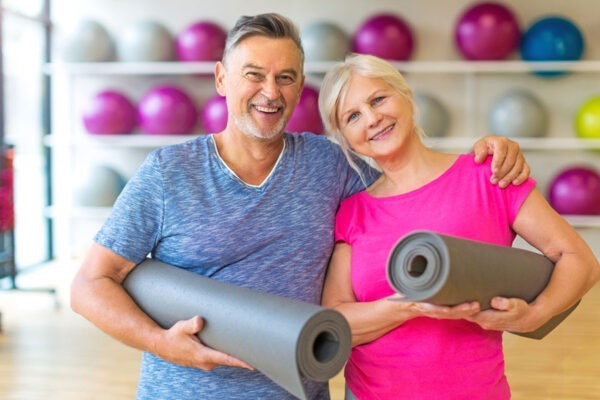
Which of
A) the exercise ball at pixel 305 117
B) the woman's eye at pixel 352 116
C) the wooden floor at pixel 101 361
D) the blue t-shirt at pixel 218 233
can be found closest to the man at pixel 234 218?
the blue t-shirt at pixel 218 233

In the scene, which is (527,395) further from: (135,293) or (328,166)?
(135,293)

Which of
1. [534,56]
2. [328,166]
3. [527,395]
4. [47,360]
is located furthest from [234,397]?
[534,56]

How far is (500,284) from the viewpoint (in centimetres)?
121

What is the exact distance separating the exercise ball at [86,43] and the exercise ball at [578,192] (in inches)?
138

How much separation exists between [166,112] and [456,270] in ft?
14.0

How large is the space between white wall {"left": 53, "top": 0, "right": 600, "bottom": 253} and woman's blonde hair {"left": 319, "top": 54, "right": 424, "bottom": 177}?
407 centimetres

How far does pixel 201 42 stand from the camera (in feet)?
17.0

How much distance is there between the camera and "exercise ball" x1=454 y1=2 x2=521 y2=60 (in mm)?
4922

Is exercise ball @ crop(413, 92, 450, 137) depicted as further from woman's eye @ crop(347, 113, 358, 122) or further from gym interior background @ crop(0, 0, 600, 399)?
woman's eye @ crop(347, 113, 358, 122)

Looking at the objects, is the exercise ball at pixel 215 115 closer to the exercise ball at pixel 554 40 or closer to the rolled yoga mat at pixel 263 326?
the exercise ball at pixel 554 40

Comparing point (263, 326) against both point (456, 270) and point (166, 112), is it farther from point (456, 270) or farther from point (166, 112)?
point (166, 112)

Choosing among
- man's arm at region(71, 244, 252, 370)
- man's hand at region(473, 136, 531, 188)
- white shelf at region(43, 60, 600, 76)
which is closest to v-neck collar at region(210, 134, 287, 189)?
man's arm at region(71, 244, 252, 370)

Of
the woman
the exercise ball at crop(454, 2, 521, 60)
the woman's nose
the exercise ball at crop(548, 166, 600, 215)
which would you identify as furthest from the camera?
the exercise ball at crop(454, 2, 521, 60)

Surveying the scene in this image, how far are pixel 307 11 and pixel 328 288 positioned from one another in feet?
14.5
